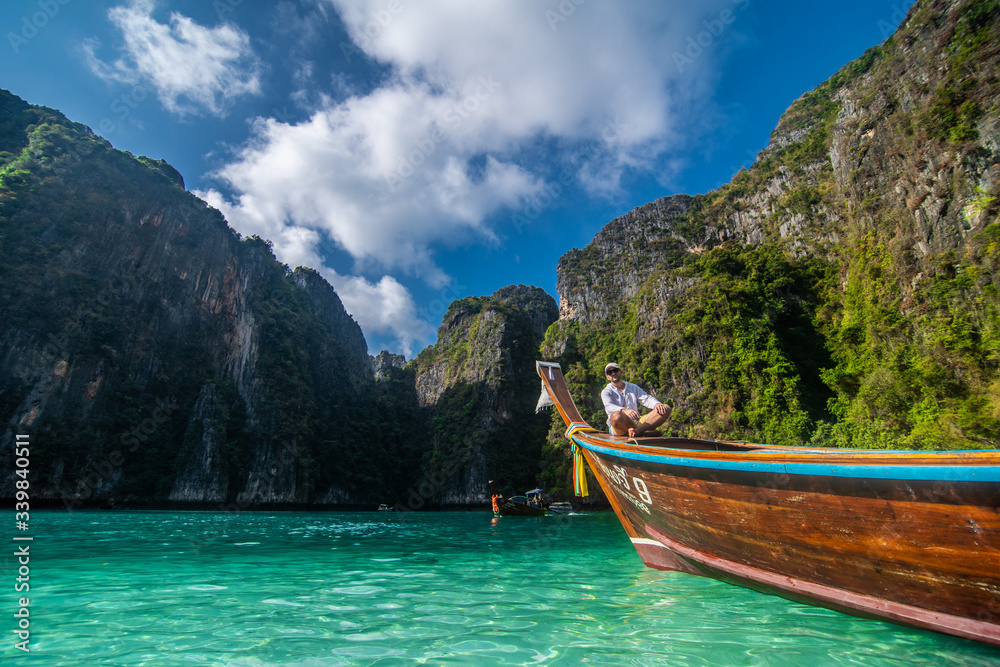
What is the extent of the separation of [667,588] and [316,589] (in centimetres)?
378

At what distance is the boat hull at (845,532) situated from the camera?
97.0 inches

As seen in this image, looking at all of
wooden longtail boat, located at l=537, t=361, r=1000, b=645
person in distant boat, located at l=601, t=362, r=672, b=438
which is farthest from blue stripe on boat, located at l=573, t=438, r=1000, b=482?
person in distant boat, located at l=601, t=362, r=672, b=438

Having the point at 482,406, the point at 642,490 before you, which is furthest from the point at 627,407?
the point at 482,406

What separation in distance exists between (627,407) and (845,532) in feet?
8.72

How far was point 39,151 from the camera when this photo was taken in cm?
4547

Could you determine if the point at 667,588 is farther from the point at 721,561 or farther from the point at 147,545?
the point at 147,545

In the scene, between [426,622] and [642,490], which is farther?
[642,490]

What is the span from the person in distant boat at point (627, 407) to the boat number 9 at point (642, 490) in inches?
21.2

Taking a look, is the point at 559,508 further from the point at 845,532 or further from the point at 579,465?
the point at 845,532

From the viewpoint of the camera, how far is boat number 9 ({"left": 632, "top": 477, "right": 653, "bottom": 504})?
16.5 feet

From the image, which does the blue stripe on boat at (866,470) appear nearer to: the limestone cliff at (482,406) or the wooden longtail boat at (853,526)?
the wooden longtail boat at (853,526)

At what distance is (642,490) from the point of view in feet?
16.8

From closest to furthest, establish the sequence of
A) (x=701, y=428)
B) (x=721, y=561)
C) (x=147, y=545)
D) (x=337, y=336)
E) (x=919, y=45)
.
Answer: (x=721, y=561), (x=147, y=545), (x=919, y=45), (x=701, y=428), (x=337, y=336)

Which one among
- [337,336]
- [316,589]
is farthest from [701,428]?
[337,336]
